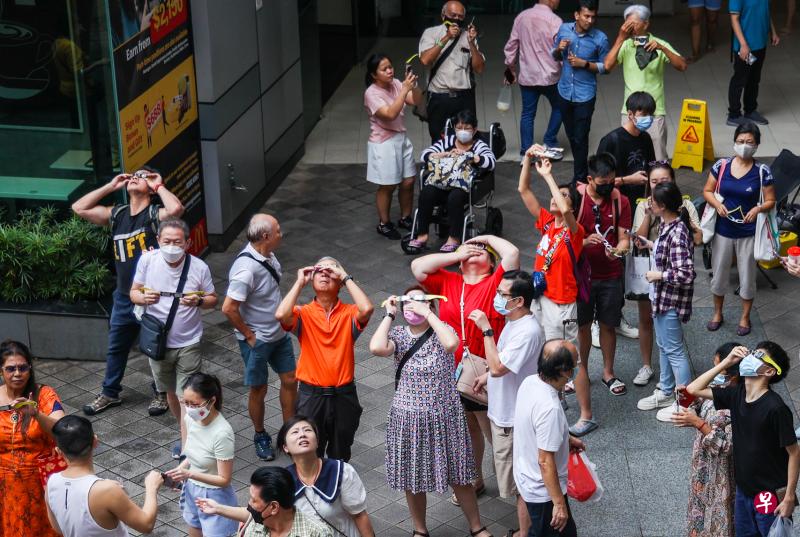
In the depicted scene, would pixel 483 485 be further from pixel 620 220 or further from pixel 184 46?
pixel 184 46

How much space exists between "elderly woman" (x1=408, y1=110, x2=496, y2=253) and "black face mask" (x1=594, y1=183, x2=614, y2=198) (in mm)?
2562

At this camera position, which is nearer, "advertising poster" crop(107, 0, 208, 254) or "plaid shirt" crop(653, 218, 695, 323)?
"plaid shirt" crop(653, 218, 695, 323)

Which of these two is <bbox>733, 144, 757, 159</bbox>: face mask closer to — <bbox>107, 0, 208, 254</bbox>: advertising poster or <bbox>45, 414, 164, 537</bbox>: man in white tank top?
<bbox>107, 0, 208, 254</bbox>: advertising poster

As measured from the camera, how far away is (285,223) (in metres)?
12.6

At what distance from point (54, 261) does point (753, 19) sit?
8.46 meters

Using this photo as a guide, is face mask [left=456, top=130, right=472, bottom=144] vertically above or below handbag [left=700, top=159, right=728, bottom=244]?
above

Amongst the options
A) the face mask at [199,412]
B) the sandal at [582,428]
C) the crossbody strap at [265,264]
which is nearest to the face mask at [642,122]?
the sandal at [582,428]

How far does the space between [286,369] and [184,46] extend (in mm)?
3912

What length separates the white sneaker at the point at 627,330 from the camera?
10.1 meters

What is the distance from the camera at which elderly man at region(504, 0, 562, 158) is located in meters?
13.3

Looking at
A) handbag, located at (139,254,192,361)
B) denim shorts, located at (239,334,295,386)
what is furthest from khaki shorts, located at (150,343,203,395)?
denim shorts, located at (239,334,295,386)

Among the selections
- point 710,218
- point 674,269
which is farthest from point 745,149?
point 674,269

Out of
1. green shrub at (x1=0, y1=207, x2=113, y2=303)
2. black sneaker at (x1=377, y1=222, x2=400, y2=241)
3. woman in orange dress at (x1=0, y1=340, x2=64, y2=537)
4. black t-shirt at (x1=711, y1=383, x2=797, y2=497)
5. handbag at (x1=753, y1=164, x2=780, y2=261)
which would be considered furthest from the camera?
black sneaker at (x1=377, y1=222, x2=400, y2=241)

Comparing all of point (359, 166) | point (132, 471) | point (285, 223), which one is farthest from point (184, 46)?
point (132, 471)
